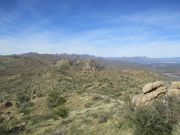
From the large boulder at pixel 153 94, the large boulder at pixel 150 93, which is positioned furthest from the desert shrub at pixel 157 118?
the large boulder at pixel 153 94

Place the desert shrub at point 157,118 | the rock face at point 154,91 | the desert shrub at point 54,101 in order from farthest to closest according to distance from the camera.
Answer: the desert shrub at point 54,101, the rock face at point 154,91, the desert shrub at point 157,118

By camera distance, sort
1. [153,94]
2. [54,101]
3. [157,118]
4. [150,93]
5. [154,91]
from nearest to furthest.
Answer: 1. [157,118]
2. [153,94]
3. [150,93]
4. [154,91]
5. [54,101]

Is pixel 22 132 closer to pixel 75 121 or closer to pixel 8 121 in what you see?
pixel 75 121

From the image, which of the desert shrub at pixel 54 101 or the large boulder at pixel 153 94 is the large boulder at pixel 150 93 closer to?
the large boulder at pixel 153 94

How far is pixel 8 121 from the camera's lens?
955 inches

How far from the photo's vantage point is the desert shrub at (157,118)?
11688 millimetres

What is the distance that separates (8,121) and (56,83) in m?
24.1

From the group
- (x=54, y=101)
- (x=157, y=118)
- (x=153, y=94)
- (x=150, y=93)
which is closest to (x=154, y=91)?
(x=150, y=93)

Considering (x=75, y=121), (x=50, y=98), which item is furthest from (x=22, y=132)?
(x=50, y=98)

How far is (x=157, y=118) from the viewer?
11.8 m

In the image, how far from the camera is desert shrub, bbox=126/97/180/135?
1169 centimetres

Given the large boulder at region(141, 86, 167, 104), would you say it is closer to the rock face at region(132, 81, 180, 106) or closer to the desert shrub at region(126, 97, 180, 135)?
the rock face at region(132, 81, 180, 106)

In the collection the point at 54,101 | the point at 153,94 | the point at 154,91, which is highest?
the point at 154,91

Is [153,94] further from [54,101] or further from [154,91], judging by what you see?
[54,101]
